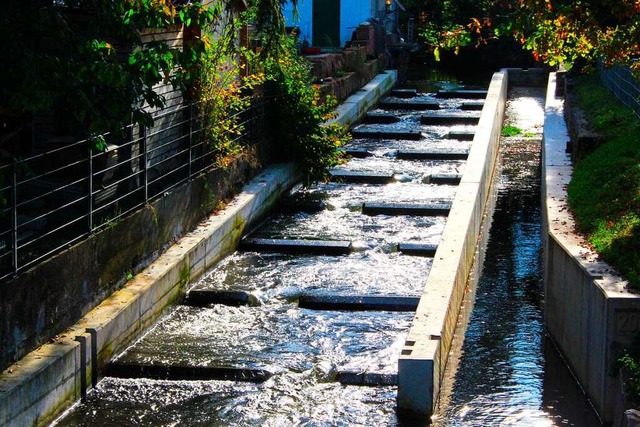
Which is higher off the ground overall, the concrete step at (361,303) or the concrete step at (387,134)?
the concrete step at (387,134)

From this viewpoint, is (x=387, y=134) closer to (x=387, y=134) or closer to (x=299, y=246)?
(x=387, y=134)

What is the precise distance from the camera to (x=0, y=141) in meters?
11.3

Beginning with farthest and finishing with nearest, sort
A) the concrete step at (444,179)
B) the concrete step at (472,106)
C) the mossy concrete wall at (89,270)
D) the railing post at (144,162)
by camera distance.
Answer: the concrete step at (472,106)
the concrete step at (444,179)
the railing post at (144,162)
the mossy concrete wall at (89,270)

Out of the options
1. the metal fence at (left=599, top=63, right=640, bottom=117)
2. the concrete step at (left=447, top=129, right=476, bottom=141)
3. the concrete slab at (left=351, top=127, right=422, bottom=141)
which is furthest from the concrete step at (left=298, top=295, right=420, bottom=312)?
the concrete slab at (left=351, top=127, right=422, bottom=141)

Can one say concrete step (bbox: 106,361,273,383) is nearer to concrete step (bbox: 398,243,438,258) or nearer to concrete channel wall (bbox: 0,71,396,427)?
concrete channel wall (bbox: 0,71,396,427)

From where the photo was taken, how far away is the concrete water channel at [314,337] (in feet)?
33.2

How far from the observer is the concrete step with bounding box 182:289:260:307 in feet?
43.2

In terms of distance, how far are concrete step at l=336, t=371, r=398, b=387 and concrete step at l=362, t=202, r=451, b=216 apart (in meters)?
7.03

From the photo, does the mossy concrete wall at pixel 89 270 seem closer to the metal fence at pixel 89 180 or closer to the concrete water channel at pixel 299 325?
the metal fence at pixel 89 180

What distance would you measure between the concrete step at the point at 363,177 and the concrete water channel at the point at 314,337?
96 centimetres

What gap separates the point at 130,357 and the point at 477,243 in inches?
263

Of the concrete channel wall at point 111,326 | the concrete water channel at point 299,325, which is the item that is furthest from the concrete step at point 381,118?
the concrete channel wall at point 111,326

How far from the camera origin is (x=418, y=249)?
15.2 meters

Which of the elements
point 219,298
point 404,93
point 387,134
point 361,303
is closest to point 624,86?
point 387,134
